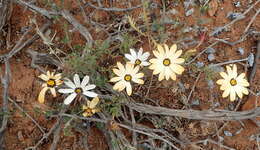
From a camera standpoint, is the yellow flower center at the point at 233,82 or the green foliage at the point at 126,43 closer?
the yellow flower center at the point at 233,82

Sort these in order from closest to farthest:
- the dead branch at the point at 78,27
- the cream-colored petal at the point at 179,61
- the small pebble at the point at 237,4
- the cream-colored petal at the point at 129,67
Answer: the cream-colored petal at the point at 179,61 → the cream-colored petal at the point at 129,67 → the dead branch at the point at 78,27 → the small pebble at the point at 237,4

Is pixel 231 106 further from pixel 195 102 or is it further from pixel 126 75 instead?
pixel 126 75

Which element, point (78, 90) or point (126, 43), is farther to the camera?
point (126, 43)

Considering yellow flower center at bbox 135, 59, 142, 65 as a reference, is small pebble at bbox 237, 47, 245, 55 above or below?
above

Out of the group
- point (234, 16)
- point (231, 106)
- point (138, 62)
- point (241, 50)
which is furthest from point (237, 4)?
point (138, 62)

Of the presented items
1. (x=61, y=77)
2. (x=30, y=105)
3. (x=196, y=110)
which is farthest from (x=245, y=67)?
(x=30, y=105)

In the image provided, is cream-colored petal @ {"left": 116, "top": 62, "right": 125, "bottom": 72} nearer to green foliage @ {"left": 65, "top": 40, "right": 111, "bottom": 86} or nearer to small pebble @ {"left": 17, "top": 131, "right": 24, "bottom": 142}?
green foliage @ {"left": 65, "top": 40, "right": 111, "bottom": 86}

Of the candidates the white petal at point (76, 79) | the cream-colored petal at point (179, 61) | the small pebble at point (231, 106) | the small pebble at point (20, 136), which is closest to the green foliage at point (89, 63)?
the white petal at point (76, 79)

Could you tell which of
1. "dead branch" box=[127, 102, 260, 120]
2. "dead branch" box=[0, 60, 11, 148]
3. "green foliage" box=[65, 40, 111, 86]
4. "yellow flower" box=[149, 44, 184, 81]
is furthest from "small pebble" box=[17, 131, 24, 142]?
"yellow flower" box=[149, 44, 184, 81]

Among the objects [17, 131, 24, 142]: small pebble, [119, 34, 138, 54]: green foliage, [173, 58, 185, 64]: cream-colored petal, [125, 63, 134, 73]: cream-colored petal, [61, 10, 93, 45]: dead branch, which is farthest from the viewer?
[17, 131, 24, 142]: small pebble

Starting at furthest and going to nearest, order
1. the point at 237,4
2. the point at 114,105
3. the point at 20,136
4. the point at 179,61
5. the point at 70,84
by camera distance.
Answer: the point at 237,4, the point at 20,136, the point at 114,105, the point at 70,84, the point at 179,61

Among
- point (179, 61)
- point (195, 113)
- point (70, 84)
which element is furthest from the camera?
point (195, 113)

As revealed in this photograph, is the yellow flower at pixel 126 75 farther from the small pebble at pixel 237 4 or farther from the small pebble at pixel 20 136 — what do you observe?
the small pebble at pixel 237 4
